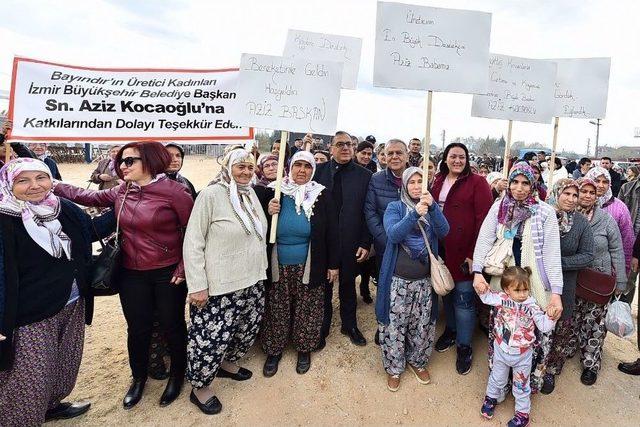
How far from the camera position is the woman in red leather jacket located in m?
2.62

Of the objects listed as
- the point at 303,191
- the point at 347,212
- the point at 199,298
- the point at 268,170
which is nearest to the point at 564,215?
the point at 347,212

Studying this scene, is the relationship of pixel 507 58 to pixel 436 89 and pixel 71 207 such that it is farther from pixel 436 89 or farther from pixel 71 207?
pixel 71 207

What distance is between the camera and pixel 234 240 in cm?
274

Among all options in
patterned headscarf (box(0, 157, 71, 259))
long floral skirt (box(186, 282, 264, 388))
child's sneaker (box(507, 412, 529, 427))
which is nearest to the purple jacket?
child's sneaker (box(507, 412, 529, 427))

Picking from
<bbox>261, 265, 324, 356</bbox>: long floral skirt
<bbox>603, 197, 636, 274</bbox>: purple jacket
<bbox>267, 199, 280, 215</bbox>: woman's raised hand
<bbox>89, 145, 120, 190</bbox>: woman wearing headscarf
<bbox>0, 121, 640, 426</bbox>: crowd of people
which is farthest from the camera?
<bbox>89, 145, 120, 190</bbox>: woman wearing headscarf

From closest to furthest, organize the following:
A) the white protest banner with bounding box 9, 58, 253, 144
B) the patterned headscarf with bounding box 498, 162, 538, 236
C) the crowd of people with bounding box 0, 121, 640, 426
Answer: the crowd of people with bounding box 0, 121, 640, 426
the patterned headscarf with bounding box 498, 162, 538, 236
the white protest banner with bounding box 9, 58, 253, 144

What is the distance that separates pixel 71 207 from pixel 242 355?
6.18 feet

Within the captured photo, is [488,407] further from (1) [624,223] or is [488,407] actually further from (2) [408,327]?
(1) [624,223]

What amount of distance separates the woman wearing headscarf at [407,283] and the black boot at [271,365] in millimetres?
1014

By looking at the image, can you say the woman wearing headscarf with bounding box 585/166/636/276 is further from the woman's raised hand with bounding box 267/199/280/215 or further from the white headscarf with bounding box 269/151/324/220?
the woman's raised hand with bounding box 267/199/280/215

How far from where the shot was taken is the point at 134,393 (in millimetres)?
2930

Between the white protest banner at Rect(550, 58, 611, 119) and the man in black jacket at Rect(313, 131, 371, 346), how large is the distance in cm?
220

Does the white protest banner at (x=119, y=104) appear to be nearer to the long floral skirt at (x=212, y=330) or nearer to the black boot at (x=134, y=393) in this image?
the long floral skirt at (x=212, y=330)

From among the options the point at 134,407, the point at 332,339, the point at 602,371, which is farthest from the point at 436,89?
the point at 134,407
